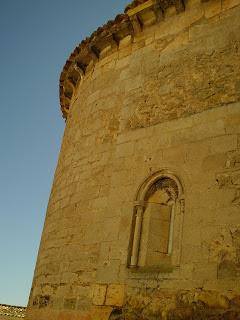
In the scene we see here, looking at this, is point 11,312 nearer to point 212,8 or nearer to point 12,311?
point 12,311

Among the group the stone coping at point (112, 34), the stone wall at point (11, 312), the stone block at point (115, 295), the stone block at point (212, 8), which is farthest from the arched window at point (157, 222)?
the stone wall at point (11, 312)

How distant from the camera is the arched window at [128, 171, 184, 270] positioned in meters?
3.91

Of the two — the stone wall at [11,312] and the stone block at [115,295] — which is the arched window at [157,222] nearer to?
the stone block at [115,295]

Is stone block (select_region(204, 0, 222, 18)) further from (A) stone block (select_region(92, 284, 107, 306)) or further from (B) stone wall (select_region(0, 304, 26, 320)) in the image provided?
(B) stone wall (select_region(0, 304, 26, 320))

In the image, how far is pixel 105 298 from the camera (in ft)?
→ 13.2

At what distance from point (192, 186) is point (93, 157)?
6.43 feet

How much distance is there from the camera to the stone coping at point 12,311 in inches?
547

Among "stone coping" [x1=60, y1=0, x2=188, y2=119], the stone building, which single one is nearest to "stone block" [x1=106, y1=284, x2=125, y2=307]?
the stone building

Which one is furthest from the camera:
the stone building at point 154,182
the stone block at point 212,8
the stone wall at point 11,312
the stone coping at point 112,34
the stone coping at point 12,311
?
the stone coping at point 12,311

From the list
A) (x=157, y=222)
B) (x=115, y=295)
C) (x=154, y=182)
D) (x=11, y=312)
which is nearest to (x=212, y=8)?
(x=154, y=182)

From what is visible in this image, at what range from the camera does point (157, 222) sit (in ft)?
13.5

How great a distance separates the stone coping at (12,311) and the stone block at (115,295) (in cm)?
1143

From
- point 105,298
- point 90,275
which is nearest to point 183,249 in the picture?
point 105,298

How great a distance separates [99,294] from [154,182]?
1442mm
